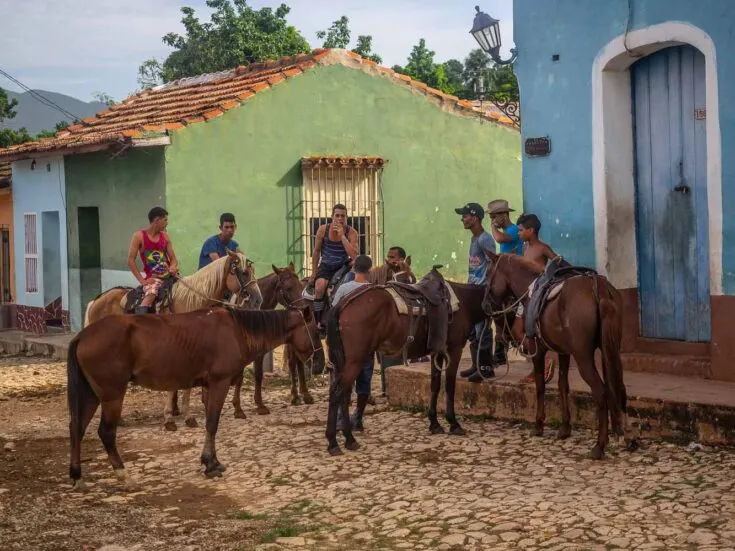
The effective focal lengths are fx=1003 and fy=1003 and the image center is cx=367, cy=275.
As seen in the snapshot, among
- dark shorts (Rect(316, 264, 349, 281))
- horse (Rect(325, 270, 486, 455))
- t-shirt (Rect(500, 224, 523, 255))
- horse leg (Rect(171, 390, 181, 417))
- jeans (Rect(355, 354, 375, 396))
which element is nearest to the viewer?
horse (Rect(325, 270, 486, 455))

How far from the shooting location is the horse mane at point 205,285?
10.4 m

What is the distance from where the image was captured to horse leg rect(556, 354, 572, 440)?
8.80m

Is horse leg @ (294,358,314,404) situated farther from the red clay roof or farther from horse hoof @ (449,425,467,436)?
the red clay roof

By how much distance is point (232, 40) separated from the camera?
1077 inches

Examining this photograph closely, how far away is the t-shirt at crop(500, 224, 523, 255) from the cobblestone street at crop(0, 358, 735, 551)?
1.83m

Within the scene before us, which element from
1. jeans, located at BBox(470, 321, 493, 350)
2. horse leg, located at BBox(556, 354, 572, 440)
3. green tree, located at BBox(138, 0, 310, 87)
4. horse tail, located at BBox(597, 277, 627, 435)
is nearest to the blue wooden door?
jeans, located at BBox(470, 321, 493, 350)

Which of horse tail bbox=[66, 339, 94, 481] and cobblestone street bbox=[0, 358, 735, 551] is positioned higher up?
horse tail bbox=[66, 339, 94, 481]

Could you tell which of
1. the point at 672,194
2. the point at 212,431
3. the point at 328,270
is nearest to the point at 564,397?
the point at 672,194

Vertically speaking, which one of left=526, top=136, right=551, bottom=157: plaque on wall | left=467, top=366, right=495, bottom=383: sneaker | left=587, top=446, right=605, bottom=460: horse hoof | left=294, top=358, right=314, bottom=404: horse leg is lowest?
left=587, top=446, right=605, bottom=460: horse hoof

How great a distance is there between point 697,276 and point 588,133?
184cm

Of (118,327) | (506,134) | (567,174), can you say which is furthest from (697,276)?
(506,134)

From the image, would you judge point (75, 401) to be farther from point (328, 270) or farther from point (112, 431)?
point (328, 270)

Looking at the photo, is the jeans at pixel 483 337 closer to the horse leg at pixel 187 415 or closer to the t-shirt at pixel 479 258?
the t-shirt at pixel 479 258

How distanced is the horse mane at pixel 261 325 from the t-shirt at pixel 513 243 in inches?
109
